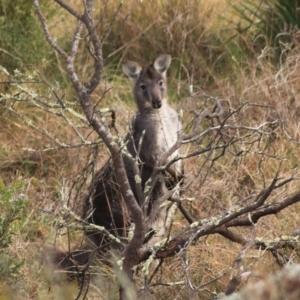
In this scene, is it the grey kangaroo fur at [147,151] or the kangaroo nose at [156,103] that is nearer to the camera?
the grey kangaroo fur at [147,151]

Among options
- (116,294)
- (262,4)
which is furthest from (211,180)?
(262,4)

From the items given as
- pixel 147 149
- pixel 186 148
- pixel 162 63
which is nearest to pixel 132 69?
pixel 162 63

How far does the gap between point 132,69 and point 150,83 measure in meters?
0.33

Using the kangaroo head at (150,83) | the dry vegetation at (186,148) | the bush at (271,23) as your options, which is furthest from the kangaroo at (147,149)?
the bush at (271,23)

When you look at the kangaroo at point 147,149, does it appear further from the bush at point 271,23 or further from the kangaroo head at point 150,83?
the bush at point 271,23

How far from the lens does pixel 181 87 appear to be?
8.48 metres

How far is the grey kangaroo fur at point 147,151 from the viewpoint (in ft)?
20.8

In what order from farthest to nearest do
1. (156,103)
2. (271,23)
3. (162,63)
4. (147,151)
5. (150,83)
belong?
(271,23) < (162,63) < (150,83) < (156,103) < (147,151)

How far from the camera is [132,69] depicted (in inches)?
300

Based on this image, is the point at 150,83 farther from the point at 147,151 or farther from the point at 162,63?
the point at 147,151

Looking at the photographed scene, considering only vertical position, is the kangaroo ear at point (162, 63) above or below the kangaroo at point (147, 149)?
above

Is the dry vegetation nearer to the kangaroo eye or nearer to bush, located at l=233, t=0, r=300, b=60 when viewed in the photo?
bush, located at l=233, t=0, r=300, b=60

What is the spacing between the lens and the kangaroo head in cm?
721

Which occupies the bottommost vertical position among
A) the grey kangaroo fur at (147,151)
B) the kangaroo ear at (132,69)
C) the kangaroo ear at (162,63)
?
the grey kangaroo fur at (147,151)
